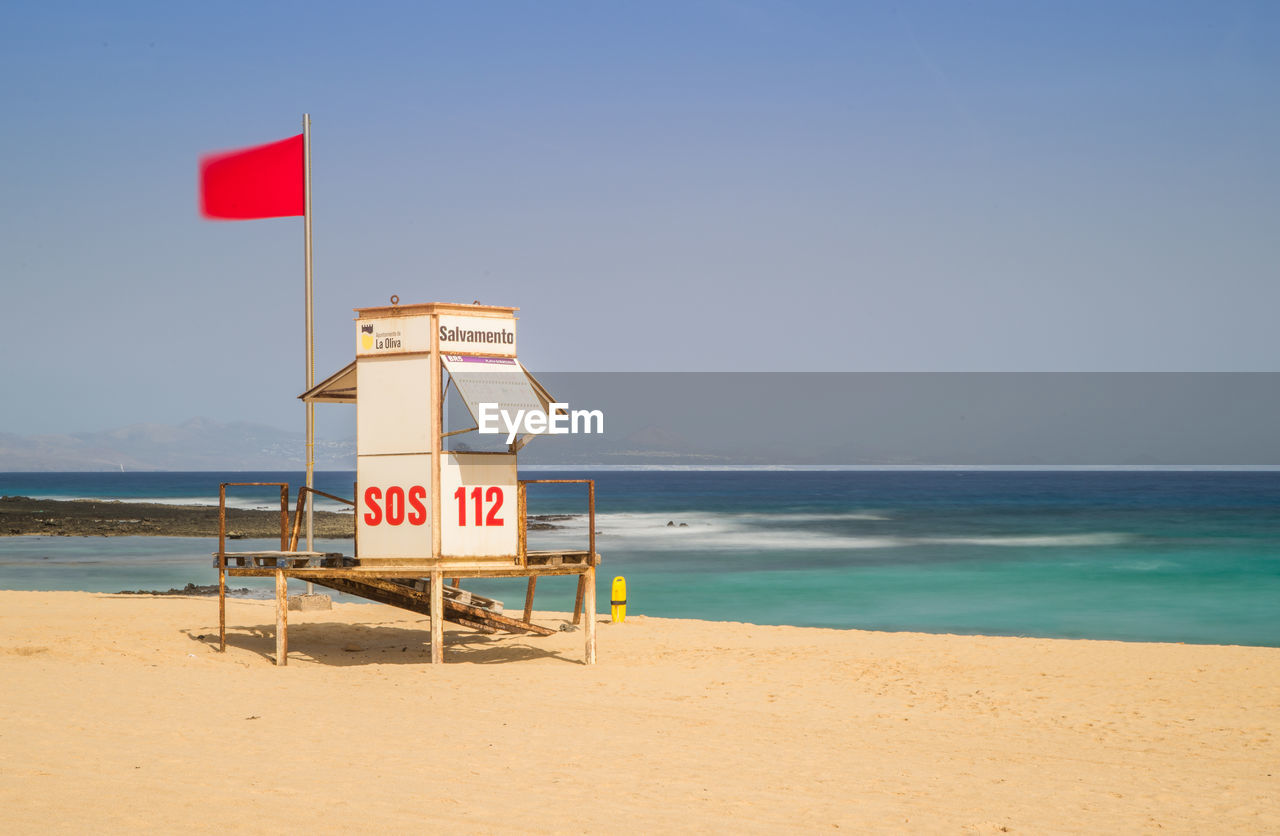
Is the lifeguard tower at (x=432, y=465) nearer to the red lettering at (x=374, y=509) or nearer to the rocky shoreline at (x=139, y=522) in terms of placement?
the red lettering at (x=374, y=509)

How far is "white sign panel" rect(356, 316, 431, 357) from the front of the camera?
1463 cm

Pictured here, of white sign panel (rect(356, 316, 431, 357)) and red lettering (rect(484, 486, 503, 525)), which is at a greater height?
white sign panel (rect(356, 316, 431, 357))

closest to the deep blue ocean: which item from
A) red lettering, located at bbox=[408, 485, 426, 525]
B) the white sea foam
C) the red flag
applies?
the white sea foam

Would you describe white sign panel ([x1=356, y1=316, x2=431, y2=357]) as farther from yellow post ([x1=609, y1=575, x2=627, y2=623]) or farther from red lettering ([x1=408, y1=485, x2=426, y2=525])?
yellow post ([x1=609, y1=575, x2=627, y2=623])

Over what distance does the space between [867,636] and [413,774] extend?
39.8 feet

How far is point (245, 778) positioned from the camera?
8.79 meters

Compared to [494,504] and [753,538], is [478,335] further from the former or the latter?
[753,538]

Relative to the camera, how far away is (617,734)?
11094 mm

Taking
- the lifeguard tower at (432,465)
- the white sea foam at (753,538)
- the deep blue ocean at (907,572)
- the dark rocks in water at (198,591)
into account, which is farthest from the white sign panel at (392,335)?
the white sea foam at (753,538)

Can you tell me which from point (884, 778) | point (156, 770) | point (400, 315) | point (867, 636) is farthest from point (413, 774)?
point (867, 636)

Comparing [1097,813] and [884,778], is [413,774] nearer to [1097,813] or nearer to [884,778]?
[884,778]

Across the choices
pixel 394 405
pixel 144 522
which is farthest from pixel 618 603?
pixel 144 522

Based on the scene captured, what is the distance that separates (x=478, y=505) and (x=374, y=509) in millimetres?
1292

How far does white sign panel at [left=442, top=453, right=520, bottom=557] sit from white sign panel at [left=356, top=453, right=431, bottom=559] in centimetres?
19
